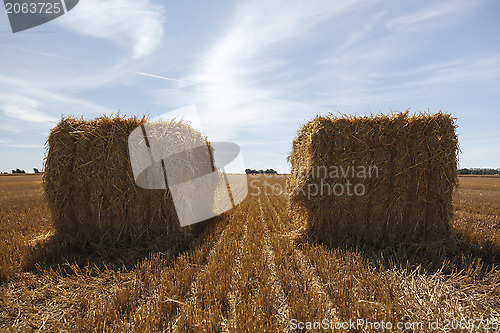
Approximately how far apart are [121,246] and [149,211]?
34.7 inches

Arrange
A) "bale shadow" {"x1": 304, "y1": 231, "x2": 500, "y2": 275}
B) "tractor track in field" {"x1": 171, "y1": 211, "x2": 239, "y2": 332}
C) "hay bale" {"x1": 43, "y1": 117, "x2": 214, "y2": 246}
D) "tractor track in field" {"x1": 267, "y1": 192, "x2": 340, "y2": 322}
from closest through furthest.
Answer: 1. "tractor track in field" {"x1": 171, "y1": 211, "x2": 239, "y2": 332}
2. "tractor track in field" {"x1": 267, "y1": 192, "x2": 340, "y2": 322}
3. "bale shadow" {"x1": 304, "y1": 231, "x2": 500, "y2": 275}
4. "hay bale" {"x1": 43, "y1": 117, "x2": 214, "y2": 246}

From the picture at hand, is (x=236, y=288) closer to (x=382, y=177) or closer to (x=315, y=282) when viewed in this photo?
(x=315, y=282)

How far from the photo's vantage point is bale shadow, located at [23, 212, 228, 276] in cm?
393

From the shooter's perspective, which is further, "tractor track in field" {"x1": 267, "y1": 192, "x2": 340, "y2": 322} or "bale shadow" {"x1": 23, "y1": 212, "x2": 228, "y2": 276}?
"bale shadow" {"x1": 23, "y1": 212, "x2": 228, "y2": 276}

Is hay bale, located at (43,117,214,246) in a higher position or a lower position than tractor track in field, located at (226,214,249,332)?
higher

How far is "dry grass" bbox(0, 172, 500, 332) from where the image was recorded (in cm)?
245

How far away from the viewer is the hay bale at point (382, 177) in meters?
5.03

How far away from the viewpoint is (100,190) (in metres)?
4.98

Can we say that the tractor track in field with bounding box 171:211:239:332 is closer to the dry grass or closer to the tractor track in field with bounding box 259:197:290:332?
the dry grass

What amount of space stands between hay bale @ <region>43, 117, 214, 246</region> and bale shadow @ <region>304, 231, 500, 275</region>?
3.47 meters

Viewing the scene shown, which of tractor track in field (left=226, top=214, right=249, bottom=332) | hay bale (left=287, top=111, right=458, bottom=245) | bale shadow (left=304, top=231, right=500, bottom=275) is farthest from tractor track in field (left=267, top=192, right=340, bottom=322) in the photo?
hay bale (left=287, top=111, right=458, bottom=245)

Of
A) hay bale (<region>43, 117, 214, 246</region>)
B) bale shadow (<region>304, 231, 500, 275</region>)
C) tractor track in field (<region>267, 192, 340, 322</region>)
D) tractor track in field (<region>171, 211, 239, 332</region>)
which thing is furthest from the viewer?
hay bale (<region>43, 117, 214, 246</region>)

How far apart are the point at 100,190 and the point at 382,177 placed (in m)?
5.94

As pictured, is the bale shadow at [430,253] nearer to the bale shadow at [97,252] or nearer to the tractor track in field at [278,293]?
the tractor track in field at [278,293]
